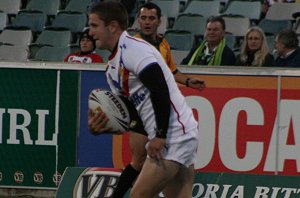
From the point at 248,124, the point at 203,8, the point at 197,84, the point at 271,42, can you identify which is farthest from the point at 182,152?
the point at 203,8

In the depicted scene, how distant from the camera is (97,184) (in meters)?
8.57

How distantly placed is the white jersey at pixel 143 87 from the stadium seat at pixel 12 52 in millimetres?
8088

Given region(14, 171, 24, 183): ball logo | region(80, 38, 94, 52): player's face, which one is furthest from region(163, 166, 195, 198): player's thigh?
region(80, 38, 94, 52): player's face

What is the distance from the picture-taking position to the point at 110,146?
10.1 meters

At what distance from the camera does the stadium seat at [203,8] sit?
14.8m

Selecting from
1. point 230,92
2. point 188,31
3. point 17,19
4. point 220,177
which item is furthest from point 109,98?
point 17,19

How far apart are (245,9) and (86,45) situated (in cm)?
392

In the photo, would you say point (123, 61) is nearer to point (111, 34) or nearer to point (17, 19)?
point (111, 34)

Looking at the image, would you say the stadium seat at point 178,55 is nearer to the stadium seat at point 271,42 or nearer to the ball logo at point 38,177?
the stadium seat at point 271,42

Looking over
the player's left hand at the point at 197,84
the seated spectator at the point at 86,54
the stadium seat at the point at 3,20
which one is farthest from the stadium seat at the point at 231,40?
the player's left hand at the point at 197,84

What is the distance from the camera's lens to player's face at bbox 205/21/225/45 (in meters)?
10.4

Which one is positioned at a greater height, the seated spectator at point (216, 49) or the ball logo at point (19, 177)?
the seated spectator at point (216, 49)

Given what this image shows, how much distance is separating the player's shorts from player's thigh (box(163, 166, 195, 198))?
1.20 feet

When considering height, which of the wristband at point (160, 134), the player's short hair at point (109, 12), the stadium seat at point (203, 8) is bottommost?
the stadium seat at point (203, 8)
